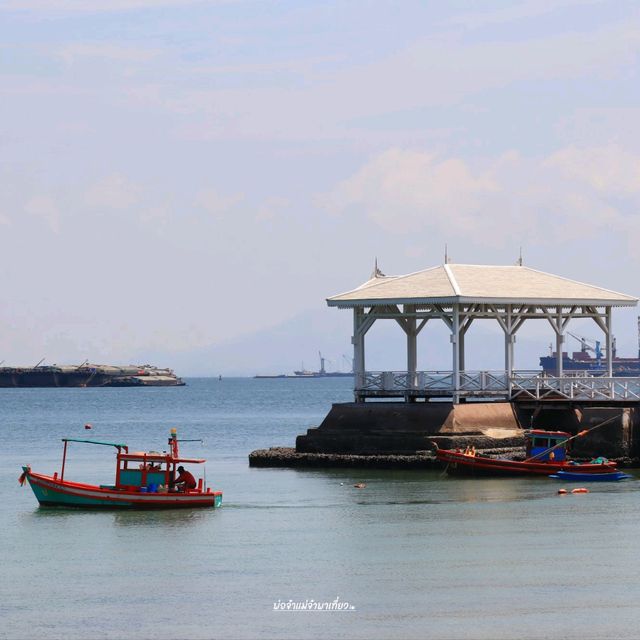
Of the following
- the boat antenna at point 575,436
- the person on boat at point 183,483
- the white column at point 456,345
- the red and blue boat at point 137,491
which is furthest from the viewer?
the white column at point 456,345

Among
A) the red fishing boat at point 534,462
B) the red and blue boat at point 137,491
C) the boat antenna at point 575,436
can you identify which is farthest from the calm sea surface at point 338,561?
the boat antenna at point 575,436

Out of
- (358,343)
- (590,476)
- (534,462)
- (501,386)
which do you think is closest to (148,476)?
(534,462)

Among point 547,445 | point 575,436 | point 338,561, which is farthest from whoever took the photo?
point 575,436

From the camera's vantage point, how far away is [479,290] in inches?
2093

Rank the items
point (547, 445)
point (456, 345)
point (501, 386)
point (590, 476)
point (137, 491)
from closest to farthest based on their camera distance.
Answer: point (137, 491), point (590, 476), point (547, 445), point (456, 345), point (501, 386)

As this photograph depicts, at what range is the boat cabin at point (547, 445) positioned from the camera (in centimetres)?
4894

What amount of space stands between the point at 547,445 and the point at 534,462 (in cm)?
84

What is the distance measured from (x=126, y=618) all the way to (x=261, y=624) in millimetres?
2498

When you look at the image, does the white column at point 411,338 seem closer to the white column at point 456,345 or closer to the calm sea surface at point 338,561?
the white column at point 456,345

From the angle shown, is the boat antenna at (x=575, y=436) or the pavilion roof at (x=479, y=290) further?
the pavilion roof at (x=479, y=290)

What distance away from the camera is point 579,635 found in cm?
2628

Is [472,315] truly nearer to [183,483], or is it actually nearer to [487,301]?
[487,301]

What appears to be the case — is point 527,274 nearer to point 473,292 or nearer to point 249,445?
point 473,292

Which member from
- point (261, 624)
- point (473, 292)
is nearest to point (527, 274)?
point (473, 292)
